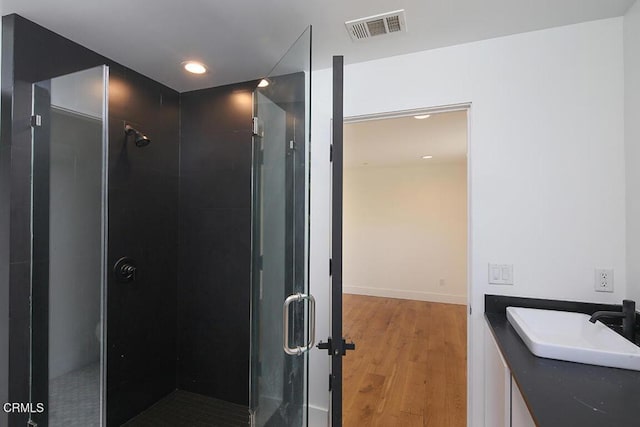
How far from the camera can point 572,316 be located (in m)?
1.39

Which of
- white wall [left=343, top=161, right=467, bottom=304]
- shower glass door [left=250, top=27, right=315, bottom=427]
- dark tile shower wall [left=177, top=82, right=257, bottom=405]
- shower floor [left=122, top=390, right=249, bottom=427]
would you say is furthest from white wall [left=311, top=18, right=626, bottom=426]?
white wall [left=343, top=161, right=467, bottom=304]

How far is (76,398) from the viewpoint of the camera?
1671 millimetres

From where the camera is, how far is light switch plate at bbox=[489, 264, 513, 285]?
5.16 feet

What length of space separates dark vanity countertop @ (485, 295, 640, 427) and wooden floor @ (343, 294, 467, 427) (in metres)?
1.29

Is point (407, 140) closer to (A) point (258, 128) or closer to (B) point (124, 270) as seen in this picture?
(A) point (258, 128)

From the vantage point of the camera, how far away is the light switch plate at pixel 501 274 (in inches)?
61.9

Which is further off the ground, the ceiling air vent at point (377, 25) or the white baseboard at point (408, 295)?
the ceiling air vent at point (377, 25)

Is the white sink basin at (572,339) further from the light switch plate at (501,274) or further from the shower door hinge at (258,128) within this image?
the shower door hinge at (258,128)

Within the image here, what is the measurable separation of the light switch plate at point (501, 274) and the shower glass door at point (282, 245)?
3.62 ft

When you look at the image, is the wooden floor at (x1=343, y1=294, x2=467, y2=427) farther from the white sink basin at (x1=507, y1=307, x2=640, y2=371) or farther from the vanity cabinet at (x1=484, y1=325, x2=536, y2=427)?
the white sink basin at (x1=507, y1=307, x2=640, y2=371)

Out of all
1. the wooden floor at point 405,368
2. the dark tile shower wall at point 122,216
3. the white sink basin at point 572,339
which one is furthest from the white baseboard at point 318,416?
the white sink basin at point 572,339

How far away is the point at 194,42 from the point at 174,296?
76.2 inches

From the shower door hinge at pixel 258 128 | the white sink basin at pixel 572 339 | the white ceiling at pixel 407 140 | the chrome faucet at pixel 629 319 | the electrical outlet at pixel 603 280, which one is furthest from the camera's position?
the white ceiling at pixel 407 140

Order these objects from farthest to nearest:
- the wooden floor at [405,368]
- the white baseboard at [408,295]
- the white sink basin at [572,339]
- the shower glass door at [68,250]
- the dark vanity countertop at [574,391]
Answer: the white baseboard at [408,295]
the wooden floor at [405,368]
the shower glass door at [68,250]
the white sink basin at [572,339]
the dark vanity countertop at [574,391]
